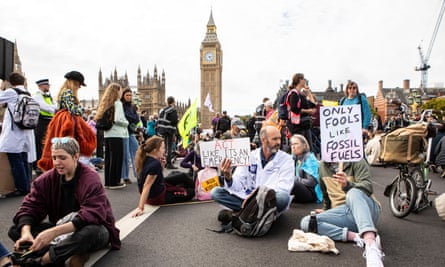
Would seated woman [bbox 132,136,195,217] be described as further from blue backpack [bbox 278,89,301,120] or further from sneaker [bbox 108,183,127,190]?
blue backpack [bbox 278,89,301,120]

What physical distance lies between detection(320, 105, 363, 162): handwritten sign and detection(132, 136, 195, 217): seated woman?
94.2 inches

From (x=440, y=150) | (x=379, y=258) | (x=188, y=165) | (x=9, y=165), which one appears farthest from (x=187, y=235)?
(x=440, y=150)

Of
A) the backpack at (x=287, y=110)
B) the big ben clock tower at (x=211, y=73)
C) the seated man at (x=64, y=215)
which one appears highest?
the big ben clock tower at (x=211, y=73)

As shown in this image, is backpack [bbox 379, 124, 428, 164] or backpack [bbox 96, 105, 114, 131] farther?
backpack [bbox 96, 105, 114, 131]

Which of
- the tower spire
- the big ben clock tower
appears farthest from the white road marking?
the tower spire

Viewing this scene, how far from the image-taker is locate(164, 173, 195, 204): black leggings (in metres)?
5.60

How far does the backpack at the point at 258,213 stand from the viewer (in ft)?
12.3

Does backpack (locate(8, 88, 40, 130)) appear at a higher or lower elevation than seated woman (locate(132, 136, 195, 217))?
higher

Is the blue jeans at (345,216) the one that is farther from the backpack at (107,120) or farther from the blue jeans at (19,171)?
the blue jeans at (19,171)

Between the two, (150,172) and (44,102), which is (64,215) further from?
(44,102)

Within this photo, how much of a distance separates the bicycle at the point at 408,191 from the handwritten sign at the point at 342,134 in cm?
125

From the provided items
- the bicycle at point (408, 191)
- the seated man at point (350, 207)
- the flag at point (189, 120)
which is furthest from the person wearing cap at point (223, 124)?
the seated man at point (350, 207)

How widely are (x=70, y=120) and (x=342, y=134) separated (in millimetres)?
4054

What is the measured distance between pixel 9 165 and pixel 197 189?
10.5 feet
